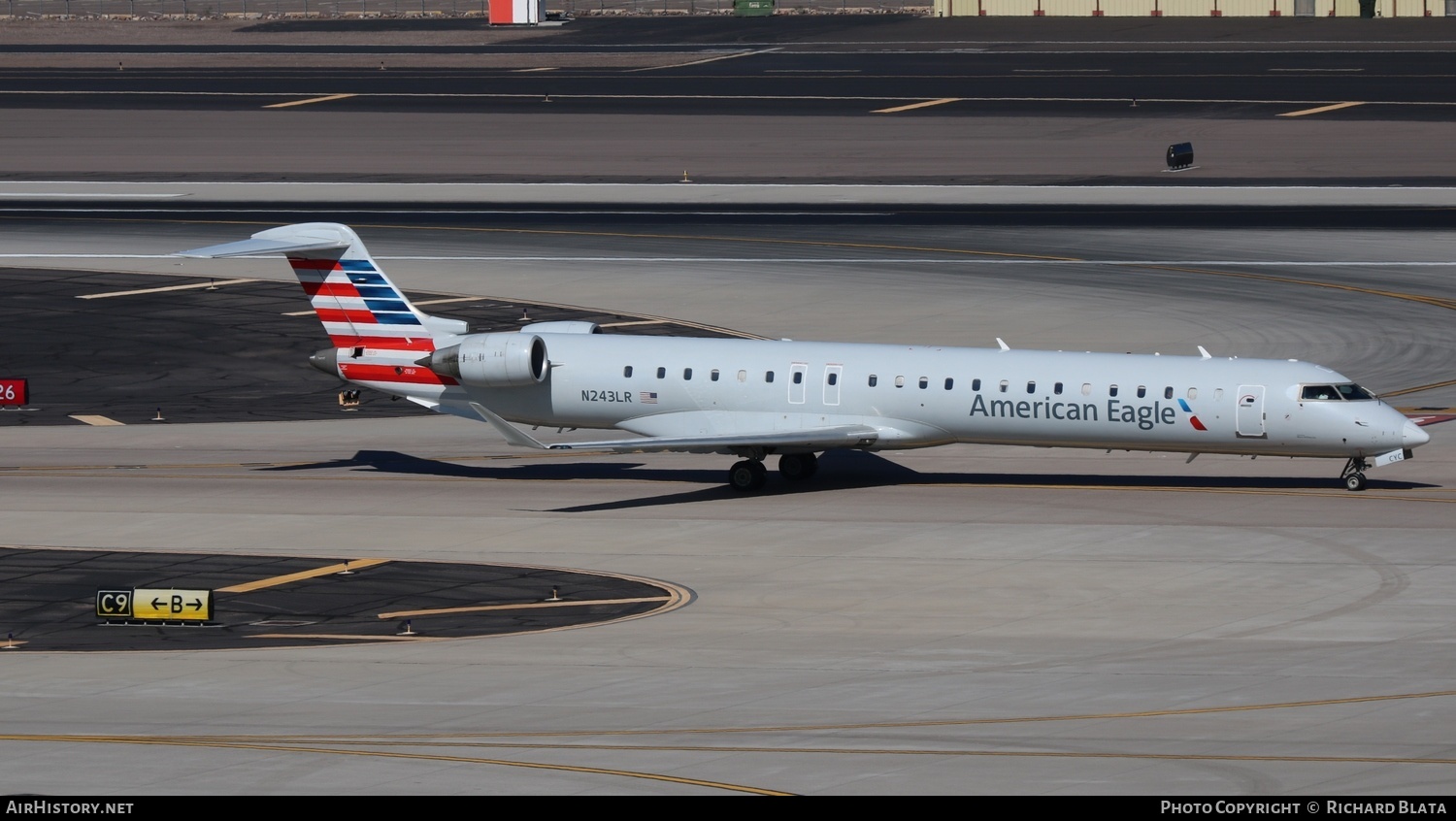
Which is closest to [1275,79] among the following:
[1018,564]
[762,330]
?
[762,330]

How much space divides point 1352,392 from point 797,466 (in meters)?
12.4

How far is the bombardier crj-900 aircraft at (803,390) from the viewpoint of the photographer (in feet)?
147

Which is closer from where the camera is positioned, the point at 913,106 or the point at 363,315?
the point at 363,315

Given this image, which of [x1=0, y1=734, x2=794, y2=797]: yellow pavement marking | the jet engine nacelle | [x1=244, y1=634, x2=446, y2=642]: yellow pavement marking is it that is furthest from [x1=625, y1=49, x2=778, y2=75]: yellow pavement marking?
[x1=0, y1=734, x2=794, y2=797]: yellow pavement marking

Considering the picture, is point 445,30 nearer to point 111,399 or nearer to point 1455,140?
point 1455,140

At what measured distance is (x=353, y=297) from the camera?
5038 centimetres

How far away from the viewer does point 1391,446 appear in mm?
44594

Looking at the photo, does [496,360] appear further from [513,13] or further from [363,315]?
[513,13]

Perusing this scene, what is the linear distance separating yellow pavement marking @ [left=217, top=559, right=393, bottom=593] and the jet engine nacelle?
818 centimetres

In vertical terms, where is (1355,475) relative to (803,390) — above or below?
below

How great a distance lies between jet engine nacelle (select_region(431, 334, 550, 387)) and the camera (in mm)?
48312

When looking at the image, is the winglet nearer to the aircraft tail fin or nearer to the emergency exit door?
the aircraft tail fin

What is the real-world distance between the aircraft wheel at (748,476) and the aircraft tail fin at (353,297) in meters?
7.56

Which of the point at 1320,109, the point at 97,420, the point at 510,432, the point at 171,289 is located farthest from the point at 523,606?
the point at 1320,109
